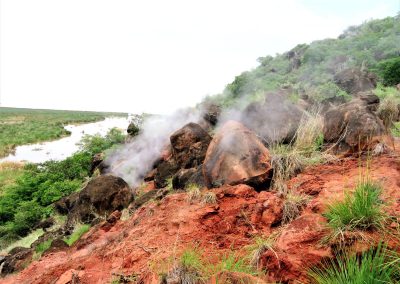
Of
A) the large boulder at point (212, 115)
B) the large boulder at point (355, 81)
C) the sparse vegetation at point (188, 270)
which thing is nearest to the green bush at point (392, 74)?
the large boulder at point (355, 81)

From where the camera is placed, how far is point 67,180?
17.6 m

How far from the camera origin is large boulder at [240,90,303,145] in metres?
9.13

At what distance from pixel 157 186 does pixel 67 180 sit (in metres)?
7.53

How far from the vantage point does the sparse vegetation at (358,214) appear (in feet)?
11.9

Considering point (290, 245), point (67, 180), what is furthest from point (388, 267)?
point (67, 180)

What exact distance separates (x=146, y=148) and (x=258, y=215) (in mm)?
9403

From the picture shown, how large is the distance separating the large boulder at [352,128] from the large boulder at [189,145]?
3.69m

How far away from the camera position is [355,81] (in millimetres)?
18828

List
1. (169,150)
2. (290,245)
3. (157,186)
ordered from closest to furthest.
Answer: (290,245) → (157,186) → (169,150)

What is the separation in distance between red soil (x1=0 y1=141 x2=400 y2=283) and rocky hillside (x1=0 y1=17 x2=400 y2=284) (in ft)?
0.05

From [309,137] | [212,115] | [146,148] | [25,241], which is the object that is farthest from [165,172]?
[309,137]

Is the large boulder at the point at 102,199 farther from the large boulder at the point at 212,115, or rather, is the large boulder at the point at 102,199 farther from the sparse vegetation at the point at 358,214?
the sparse vegetation at the point at 358,214

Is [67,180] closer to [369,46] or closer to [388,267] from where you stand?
[388,267]

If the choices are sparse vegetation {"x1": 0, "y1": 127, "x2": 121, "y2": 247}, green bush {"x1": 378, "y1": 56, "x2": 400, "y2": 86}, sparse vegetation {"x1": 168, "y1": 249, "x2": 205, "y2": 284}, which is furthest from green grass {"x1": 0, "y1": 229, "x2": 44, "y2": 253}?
green bush {"x1": 378, "y1": 56, "x2": 400, "y2": 86}
